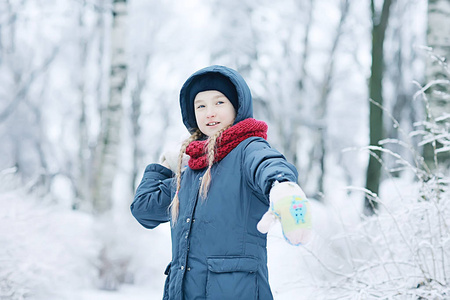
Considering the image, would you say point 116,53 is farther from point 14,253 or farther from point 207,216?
point 207,216

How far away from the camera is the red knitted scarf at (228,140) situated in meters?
1.91

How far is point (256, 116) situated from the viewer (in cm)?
1479

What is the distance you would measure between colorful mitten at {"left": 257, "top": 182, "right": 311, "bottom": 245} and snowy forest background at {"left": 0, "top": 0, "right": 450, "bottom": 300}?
3.18ft

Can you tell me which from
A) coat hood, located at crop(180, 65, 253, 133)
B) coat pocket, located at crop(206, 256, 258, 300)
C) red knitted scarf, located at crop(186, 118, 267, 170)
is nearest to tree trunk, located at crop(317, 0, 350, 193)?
Result: coat hood, located at crop(180, 65, 253, 133)

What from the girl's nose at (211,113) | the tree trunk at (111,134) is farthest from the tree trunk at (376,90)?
the girl's nose at (211,113)

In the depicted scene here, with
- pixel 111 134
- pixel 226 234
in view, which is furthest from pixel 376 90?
pixel 226 234

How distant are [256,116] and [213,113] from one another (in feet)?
42.0

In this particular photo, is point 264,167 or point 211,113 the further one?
point 211,113

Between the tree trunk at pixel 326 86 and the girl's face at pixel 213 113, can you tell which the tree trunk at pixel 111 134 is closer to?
the girl's face at pixel 213 113

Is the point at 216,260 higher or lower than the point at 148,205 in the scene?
lower

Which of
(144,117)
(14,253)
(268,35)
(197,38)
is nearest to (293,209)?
(14,253)

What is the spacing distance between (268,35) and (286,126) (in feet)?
9.12

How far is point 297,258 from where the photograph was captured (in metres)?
4.36

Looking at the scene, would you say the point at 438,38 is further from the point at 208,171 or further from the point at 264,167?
the point at 264,167
